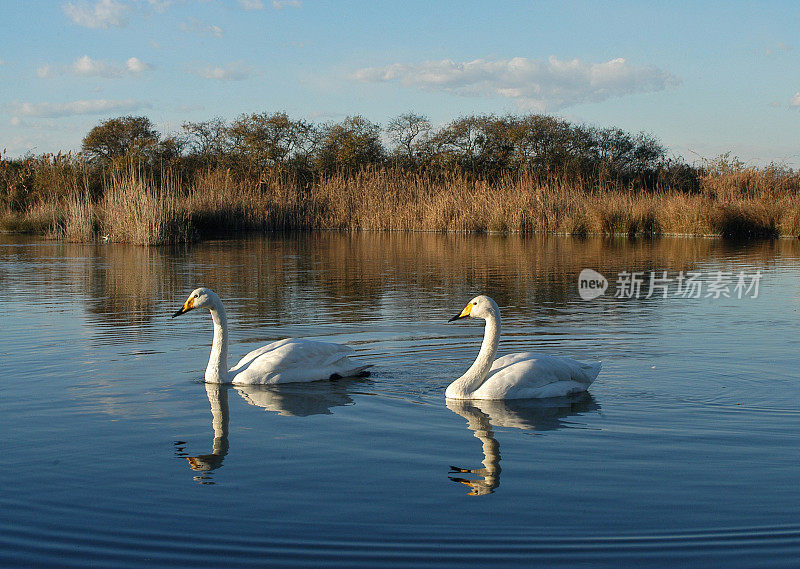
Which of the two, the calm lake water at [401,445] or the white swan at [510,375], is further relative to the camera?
the white swan at [510,375]

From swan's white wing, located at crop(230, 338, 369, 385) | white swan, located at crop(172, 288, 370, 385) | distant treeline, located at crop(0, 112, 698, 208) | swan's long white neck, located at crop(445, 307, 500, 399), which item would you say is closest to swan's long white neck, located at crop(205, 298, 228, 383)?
white swan, located at crop(172, 288, 370, 385)

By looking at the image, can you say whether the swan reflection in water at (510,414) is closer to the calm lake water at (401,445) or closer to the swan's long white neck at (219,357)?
the calm lake water at (401,445)

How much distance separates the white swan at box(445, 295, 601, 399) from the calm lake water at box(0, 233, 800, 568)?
0.46 ft

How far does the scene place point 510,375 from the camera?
6.84 meters

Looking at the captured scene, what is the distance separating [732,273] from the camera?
17469 mm

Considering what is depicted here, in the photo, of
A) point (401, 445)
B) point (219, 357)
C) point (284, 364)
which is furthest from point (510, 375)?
point (219, 357)

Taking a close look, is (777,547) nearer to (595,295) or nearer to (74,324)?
(74,324)

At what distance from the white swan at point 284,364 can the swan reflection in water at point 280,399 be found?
73mm

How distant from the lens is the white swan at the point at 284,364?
7.54m

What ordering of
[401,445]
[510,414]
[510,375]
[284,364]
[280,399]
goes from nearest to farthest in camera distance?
[401,445] → [510,414] → [510,375] → [280,399] → [284,364]

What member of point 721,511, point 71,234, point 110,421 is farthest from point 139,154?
point 721,511

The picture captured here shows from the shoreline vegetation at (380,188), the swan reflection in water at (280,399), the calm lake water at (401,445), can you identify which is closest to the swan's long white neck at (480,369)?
the calm lake water at (401,445)

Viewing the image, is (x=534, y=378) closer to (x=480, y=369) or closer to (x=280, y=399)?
(x=480, y=369)

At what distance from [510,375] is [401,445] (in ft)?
5.31
